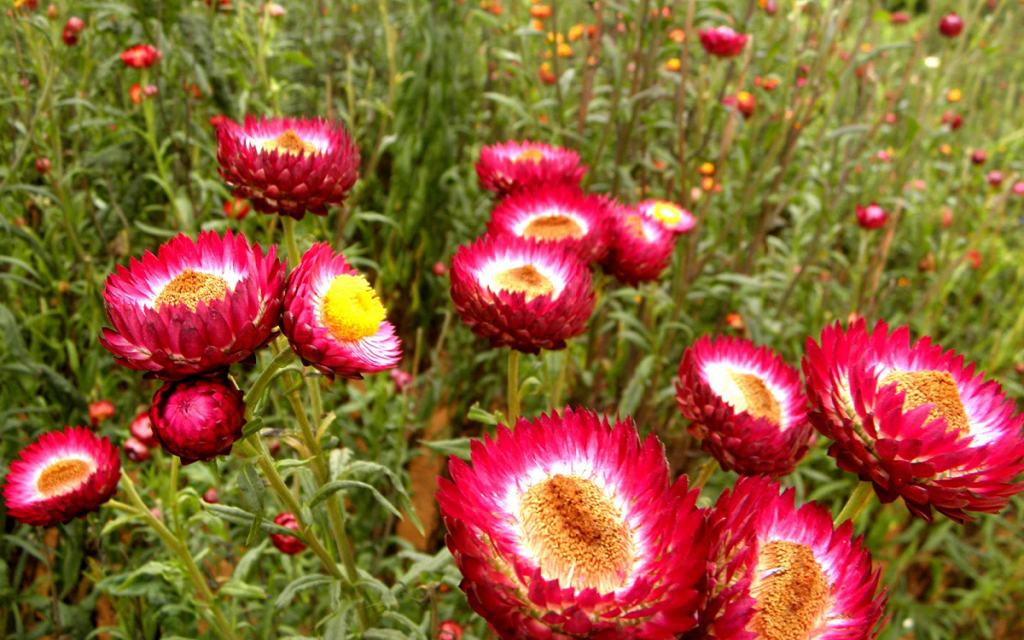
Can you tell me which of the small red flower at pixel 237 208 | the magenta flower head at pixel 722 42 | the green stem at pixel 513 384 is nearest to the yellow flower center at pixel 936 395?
the green stem at pixel 513 384

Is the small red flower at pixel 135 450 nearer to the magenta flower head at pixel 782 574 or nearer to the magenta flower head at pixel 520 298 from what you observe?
the magenta flower head at pixel 520 298

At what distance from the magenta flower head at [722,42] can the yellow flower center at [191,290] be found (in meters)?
1.61

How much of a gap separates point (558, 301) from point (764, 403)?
1.25 ft

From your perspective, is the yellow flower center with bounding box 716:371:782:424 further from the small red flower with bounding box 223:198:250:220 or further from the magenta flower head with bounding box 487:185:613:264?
the small red flower with bounding box 223:198:250:220

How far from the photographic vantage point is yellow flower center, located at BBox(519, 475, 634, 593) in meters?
0.66

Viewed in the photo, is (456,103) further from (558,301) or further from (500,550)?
(500,550)

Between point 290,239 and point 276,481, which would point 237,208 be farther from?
point 276,481

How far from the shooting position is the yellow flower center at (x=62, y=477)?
3.40 ft

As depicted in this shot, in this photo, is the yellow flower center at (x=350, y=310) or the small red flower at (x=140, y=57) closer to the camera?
the yellow flower center at (x=350, y=310)

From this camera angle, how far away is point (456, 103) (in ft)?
8.97

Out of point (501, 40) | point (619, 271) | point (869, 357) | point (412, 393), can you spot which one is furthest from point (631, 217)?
point (501, 40)

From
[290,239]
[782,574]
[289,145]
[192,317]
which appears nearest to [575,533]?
[782,574]

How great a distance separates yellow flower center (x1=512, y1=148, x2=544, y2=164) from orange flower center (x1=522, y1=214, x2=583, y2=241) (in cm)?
19

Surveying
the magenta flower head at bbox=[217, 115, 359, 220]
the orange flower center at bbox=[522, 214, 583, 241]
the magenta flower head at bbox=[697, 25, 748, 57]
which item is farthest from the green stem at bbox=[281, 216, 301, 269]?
the magenta flower head at bbox=[697, 25, 748, 57]
